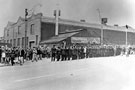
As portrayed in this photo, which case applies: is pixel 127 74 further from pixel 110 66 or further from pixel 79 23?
pixel 79 23

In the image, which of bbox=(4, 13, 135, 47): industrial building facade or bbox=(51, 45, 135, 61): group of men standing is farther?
bbox=(51, 45, 135, 61): group of men standing

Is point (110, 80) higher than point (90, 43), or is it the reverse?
point (90, 43)

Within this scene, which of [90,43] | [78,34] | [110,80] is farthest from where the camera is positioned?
[78,34]

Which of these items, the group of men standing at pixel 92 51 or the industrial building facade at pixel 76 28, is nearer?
the industrial building facade at pixel 76 28

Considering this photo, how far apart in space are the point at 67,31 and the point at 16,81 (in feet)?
2.58

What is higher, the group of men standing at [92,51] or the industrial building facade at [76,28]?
the industrial building facade at [76,28]

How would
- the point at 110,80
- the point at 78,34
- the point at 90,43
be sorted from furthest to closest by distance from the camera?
the point at 78,34
the point at 90,43
the point at 110,80

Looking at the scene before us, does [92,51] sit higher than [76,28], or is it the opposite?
[76,28]

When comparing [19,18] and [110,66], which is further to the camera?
[110,66]

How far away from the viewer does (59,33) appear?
207 centimetres

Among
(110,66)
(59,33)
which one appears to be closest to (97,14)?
(59,33)

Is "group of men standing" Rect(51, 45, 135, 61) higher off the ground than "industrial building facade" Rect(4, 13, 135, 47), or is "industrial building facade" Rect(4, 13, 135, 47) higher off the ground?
"industrial building facade" Rect(4, 13, 135, 47)

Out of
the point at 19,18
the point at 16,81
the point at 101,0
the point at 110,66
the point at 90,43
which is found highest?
the point at 101,0

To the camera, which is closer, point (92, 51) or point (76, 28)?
point (76, 28)
